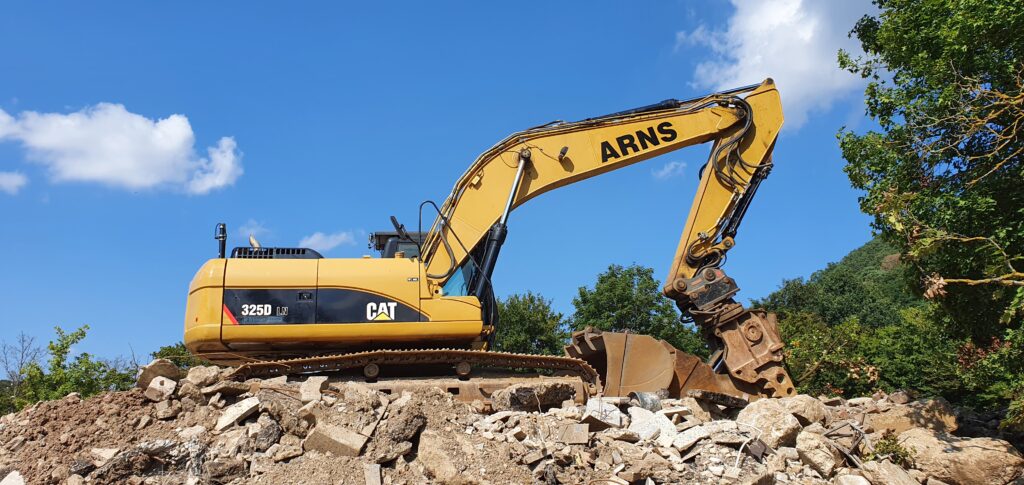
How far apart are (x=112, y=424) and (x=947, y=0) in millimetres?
10411

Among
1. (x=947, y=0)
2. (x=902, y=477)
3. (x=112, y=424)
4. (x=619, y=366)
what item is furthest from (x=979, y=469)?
(x=112, y=424)

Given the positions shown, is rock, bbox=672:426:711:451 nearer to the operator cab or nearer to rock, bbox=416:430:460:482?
rock, bbox=416:430:460:482

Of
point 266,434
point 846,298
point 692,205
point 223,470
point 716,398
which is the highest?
point 846,298

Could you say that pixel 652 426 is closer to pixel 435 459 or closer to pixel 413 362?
pixel 435 459

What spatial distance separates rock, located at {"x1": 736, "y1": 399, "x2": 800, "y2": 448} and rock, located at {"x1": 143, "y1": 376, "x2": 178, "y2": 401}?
20.5 ft

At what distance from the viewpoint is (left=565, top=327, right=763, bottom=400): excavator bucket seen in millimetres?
10844

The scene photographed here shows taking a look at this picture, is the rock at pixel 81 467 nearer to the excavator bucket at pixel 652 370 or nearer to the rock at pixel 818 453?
the excavator bucket at pixel 652 370

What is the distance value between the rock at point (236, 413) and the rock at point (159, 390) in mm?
822

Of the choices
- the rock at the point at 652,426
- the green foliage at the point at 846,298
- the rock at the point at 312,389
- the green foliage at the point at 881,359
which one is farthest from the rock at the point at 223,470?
the green foliage at the point at 846,298

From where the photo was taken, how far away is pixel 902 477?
852 centimetres

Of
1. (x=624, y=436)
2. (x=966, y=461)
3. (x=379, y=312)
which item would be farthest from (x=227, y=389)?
(x=966, y=461)

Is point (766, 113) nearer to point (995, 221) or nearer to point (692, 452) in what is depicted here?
point (995, 221)

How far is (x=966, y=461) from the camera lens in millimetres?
9242

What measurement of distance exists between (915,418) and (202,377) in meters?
8.63
